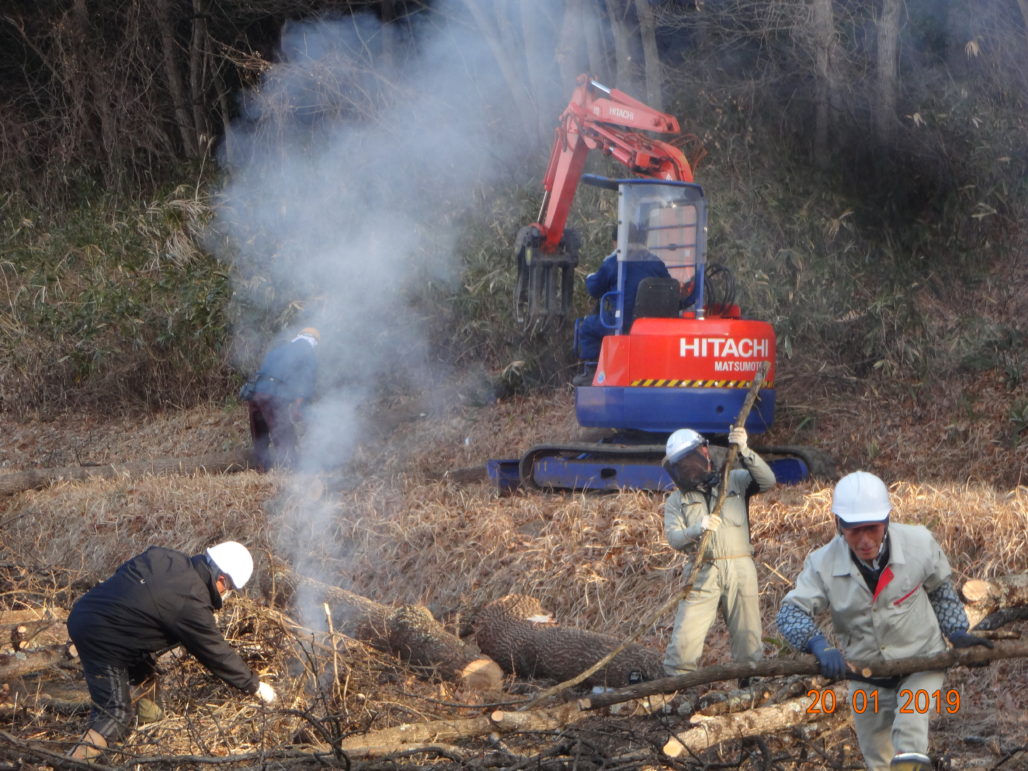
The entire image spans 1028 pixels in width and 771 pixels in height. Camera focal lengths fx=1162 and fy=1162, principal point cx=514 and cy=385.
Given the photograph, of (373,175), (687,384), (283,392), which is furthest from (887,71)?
(283,392)

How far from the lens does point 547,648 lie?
648 centimetres

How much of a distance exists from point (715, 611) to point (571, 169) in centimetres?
514

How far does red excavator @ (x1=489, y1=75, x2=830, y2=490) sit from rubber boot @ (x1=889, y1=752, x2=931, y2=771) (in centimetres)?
458

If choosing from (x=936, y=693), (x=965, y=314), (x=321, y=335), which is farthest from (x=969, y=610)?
(x=321, y=335)

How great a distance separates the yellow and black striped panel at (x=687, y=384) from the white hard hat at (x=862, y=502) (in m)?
4.63

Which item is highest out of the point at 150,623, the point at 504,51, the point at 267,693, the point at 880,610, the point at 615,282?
the point at 504,51

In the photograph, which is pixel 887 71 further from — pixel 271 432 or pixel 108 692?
pixel 108 692

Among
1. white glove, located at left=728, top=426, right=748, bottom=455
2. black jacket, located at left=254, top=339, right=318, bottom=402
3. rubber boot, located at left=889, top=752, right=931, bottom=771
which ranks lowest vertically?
black jacket, located at left=254, top=339, right=318, bottom=402

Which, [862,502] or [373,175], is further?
[373,175]

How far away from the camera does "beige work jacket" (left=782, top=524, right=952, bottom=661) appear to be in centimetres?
420

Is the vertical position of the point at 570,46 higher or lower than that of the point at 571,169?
higher

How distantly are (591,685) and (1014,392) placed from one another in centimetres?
575

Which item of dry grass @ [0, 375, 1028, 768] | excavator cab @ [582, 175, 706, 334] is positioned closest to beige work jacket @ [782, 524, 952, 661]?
dry grass @ [0, 375, 1028, 768]
